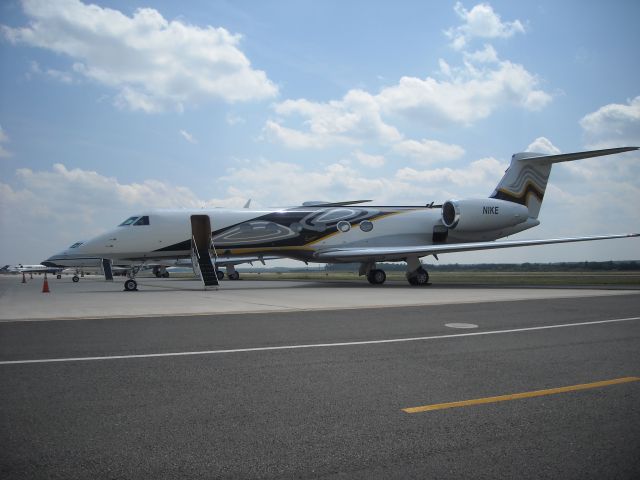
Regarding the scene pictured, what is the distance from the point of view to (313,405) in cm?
405

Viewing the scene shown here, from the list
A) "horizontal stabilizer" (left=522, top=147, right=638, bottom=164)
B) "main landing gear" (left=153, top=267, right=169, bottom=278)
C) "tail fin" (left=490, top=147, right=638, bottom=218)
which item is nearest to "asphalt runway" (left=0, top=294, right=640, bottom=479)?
"horizontal stabilizer" (left=522, top=147, right=638, bottom=164)

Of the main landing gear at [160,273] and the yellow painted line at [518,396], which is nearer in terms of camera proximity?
the yellow painted line at [518,396]

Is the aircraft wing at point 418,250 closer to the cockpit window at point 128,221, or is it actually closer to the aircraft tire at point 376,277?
the aircraft tire at point 376,277

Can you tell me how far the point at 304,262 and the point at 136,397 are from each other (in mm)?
21437

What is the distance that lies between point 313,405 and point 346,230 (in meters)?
21.5

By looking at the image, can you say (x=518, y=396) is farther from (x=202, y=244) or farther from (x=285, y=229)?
(x=285, y=229)

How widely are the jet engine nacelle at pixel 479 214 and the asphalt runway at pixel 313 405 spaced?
18428 mm

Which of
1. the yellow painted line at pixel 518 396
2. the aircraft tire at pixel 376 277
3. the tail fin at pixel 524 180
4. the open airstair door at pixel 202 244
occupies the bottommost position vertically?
the aircraft tire at pixel 376 277

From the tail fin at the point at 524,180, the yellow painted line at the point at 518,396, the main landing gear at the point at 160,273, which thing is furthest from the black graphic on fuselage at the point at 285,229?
the main landing gear at the point at 160,273

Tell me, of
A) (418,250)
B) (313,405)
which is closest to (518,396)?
(313,405)

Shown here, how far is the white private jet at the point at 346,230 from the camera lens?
21.8 metres

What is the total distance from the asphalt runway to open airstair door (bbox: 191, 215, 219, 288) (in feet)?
43.4

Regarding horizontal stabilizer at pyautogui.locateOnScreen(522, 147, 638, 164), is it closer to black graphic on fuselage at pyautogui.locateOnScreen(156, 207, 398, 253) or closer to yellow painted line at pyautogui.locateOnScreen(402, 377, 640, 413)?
black graphic on fuselage at pyautogui.locateOnScreen(156, 207, 398, 253)

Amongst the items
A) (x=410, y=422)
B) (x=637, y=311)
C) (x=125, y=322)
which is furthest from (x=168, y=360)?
(x=637, y=311)
